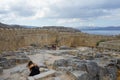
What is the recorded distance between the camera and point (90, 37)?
35.4 meters

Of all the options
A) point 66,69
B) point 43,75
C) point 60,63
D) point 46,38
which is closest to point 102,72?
point 60,63

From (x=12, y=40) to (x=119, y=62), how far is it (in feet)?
60.2

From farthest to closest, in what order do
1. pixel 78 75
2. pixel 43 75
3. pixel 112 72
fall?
pixel 112 72
pixel 78 75
pixel 43 75

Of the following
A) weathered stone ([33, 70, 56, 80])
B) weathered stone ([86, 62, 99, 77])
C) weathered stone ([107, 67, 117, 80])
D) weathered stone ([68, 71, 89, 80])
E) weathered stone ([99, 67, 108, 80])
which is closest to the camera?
weathered stone ([33, 70, 56, 80])

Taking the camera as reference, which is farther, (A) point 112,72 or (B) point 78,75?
(A) point 112,72

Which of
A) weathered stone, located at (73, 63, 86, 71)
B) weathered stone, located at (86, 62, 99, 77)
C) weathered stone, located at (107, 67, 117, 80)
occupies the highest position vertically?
weathered stone, located at (73, 63, 86, 71)

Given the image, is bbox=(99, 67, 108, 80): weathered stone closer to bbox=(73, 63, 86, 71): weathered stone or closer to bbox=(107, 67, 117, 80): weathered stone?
bbox=(107, 67, 117, 80): weathered stone

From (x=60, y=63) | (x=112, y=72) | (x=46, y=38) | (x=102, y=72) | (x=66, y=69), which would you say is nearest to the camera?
(x=66, y=69)

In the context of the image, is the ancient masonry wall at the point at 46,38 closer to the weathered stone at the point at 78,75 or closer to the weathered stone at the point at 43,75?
the weathered stone at the point at 78,75

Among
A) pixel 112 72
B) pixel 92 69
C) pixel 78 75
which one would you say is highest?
pixel 78 75

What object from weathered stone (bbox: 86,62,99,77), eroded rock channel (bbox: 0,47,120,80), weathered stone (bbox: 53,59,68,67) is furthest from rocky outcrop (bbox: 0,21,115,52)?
weathered stone (bbox: 86,62,99,77)

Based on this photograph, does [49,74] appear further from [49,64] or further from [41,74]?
[49,64]

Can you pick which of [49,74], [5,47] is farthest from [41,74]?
[5,47]

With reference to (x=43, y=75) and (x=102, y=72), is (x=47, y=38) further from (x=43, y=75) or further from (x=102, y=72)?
(x=43, y=75)
